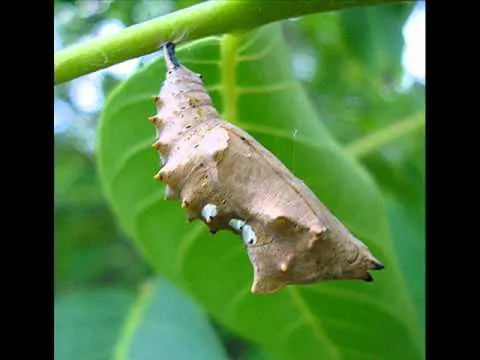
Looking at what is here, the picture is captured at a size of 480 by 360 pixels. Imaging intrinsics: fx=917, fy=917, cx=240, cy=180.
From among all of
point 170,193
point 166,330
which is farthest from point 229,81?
point 166,330

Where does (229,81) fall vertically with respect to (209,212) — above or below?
above

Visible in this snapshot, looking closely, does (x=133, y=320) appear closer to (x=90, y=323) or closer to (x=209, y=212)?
(x=90, y=323)

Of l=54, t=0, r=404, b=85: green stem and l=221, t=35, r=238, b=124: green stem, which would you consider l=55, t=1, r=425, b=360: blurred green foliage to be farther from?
l=54, t=0, r=404, b=85: green stem

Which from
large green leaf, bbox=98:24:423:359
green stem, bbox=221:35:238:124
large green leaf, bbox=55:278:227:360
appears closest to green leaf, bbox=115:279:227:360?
large green leaf, bbox=55:278:227:360

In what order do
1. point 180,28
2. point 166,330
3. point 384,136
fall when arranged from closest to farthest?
point 180,28 → point 166,330 → point 384,136

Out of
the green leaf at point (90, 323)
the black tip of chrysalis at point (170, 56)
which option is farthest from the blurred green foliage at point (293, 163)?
the black tip of chrysalis at point (170, 56)

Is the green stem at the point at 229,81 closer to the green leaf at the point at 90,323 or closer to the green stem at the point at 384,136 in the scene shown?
the green leaf at the point at 90,323
